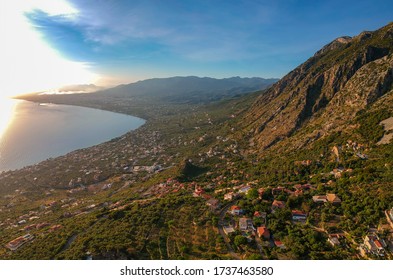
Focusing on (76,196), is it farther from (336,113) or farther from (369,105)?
(369,105)

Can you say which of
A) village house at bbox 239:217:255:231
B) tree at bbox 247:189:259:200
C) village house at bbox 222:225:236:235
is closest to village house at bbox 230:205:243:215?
village house at bbox 239:217:255:231

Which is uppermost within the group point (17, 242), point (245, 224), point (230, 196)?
point (245, 224)

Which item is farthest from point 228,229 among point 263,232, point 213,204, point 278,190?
point 278,190

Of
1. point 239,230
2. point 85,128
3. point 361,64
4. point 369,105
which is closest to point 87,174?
point 239,230

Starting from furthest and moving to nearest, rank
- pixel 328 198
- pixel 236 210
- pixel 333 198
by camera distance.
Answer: pixel 236 210, pixel 328 198, pixel 333 198

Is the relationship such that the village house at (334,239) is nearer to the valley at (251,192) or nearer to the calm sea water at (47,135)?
the valley at (251,192)

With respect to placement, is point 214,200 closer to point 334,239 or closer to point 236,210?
point 236,210

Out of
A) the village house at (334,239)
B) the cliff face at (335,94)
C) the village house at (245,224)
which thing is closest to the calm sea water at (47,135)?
the cliff face at (335,94)
